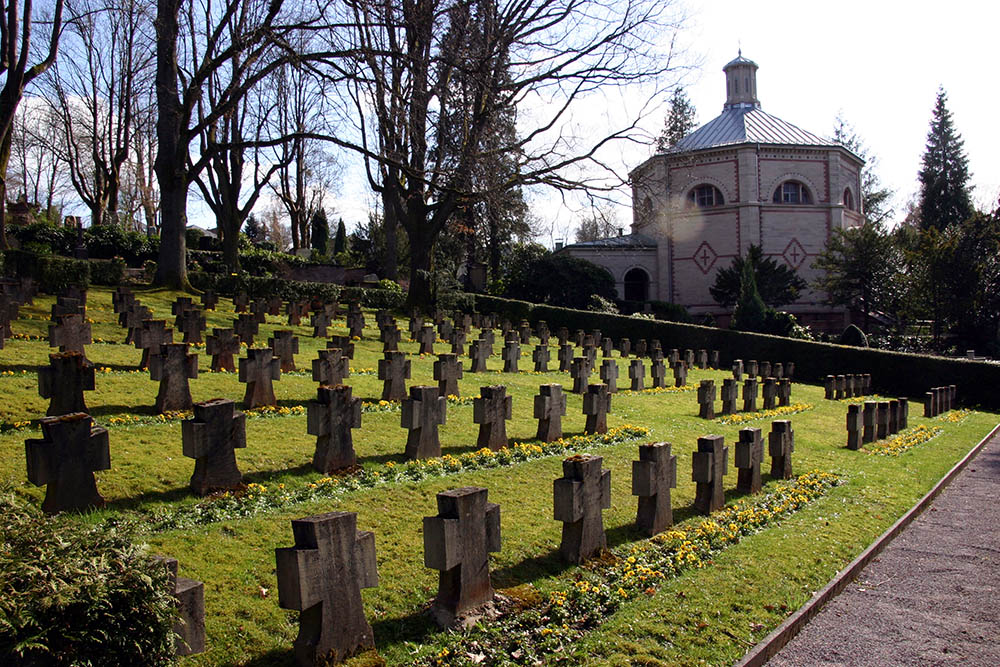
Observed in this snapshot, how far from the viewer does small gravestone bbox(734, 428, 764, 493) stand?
8.60m

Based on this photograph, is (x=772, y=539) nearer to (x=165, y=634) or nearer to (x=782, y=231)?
(x=165, y=634)

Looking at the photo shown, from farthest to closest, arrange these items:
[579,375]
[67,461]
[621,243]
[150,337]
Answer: [621,243] < [579,375] < [150,337] < [67,461]

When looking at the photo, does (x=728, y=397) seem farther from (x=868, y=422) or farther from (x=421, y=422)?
(x=421, y=422)

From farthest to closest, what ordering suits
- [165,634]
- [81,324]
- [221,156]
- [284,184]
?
[284,184]
[221,156]
[81,324]
[165,634]

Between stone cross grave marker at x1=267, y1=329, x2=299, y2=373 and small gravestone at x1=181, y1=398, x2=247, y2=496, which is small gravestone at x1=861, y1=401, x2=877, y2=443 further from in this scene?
small gravestone at x1=181, y1=398, x2=247, y2=496

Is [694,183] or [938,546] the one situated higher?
[694,183]

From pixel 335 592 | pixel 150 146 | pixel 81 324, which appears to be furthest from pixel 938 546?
pixel 150 146

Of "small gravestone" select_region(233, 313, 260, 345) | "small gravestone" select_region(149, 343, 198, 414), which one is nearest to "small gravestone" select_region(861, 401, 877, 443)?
"small gravestone" select_region(149, 343, 198, 414)

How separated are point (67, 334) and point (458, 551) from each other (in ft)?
29.0

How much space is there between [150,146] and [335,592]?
4014 centimetres

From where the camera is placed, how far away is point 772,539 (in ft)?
23.5

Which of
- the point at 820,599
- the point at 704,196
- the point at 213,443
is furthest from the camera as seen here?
the point at 704,196

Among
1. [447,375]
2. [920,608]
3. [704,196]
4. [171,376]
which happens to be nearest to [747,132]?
[704,196]

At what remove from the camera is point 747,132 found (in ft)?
151
